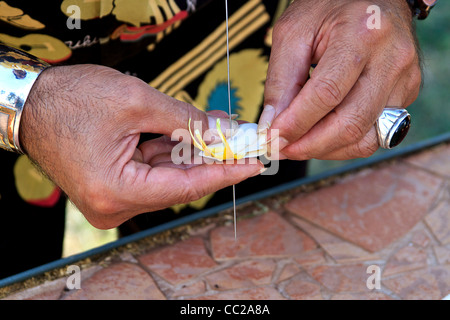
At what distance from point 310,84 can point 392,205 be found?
0.89 m

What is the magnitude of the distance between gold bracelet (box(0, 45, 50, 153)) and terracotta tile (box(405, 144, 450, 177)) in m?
1.57

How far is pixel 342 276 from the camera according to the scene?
1517 mm

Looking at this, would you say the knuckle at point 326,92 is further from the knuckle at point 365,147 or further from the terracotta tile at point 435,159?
the terracotta tile at point 435,159

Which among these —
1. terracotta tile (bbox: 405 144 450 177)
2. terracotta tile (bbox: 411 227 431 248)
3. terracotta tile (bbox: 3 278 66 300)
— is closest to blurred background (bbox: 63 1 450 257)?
terracotta tile (bbox: 405 144 450 177)

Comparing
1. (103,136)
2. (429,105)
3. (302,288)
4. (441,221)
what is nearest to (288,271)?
(302,288)

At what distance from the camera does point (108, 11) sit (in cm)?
141

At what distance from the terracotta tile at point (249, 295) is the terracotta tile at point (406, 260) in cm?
35

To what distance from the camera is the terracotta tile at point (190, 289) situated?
143 centimetres

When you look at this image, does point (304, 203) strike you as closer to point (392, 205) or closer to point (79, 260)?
point (392, 205)

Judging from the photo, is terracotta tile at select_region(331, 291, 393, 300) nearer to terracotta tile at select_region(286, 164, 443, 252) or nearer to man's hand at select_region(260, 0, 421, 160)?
terracotta tile at select_region(286, 164, 443, 252)

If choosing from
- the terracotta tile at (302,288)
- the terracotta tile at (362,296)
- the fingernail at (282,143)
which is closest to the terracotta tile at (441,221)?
the terracotta tile at (362,296)

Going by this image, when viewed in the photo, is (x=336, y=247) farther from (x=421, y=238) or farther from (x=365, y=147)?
(x=365, y=147)

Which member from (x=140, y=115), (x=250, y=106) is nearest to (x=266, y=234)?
(x=250, y=106)

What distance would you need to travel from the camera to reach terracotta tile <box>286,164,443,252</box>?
172cm
